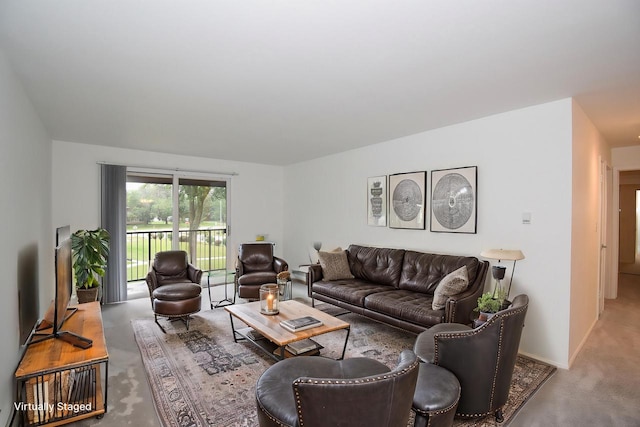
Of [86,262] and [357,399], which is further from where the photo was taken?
[86,262]

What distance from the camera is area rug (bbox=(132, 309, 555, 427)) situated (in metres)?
2.26

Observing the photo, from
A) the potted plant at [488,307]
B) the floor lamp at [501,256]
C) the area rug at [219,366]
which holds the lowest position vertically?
the area rug at [219,366]

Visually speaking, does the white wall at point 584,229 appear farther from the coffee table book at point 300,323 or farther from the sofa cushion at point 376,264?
the coffee table book at point 300,323

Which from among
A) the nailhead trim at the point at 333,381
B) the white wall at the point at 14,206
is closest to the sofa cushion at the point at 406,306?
the nailhead trim at the point at 333,381

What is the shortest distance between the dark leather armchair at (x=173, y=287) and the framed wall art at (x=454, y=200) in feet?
10.6

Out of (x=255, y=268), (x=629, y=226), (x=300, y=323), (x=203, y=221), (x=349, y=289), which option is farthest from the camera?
(x=629, y=226)

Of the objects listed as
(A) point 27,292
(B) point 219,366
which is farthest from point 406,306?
(A) point 27,292

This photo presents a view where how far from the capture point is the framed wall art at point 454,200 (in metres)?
3.76

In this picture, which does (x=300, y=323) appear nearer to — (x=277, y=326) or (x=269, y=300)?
(x=277, y=326)

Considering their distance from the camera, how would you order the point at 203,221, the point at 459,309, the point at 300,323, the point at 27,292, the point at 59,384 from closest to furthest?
the point at 59,384 → the point at 27,292 → the point at 300,323 → the point at 459,309 → the point at 203,221

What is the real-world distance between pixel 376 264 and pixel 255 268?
6.70 feet

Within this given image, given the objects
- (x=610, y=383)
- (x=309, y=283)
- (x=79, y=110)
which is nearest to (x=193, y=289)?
(x=309, y=283)

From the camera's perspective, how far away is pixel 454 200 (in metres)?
3.94

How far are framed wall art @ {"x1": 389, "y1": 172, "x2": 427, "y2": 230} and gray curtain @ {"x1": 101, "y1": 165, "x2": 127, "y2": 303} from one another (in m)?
4.31
